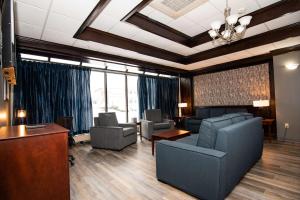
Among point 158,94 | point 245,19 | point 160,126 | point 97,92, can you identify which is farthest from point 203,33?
point 97,92

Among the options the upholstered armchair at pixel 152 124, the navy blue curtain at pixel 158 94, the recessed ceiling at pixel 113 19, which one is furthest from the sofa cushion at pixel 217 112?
the recessed ceiling at pixel 113 19

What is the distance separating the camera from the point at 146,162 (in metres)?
3.27

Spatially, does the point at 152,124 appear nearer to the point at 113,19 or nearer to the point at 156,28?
the point at 156,28

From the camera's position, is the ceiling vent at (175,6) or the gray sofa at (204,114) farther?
the gray sofa at (204,114)

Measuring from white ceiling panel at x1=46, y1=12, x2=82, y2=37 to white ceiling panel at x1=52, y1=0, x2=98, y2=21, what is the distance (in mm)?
135

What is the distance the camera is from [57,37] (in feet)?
11.2

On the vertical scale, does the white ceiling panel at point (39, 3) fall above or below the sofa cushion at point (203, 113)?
above

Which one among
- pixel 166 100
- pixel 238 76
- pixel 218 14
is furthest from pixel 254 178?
pixel 166 100

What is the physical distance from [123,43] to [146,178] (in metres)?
2.91

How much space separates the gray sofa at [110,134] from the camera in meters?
4.08

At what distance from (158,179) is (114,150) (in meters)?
1.99

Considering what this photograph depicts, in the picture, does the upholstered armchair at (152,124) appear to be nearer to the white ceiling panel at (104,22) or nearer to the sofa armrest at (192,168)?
the sofa armrest at (192,168)

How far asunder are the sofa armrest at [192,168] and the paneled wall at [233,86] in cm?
438

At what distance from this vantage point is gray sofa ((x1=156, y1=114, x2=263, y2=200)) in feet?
5.87
